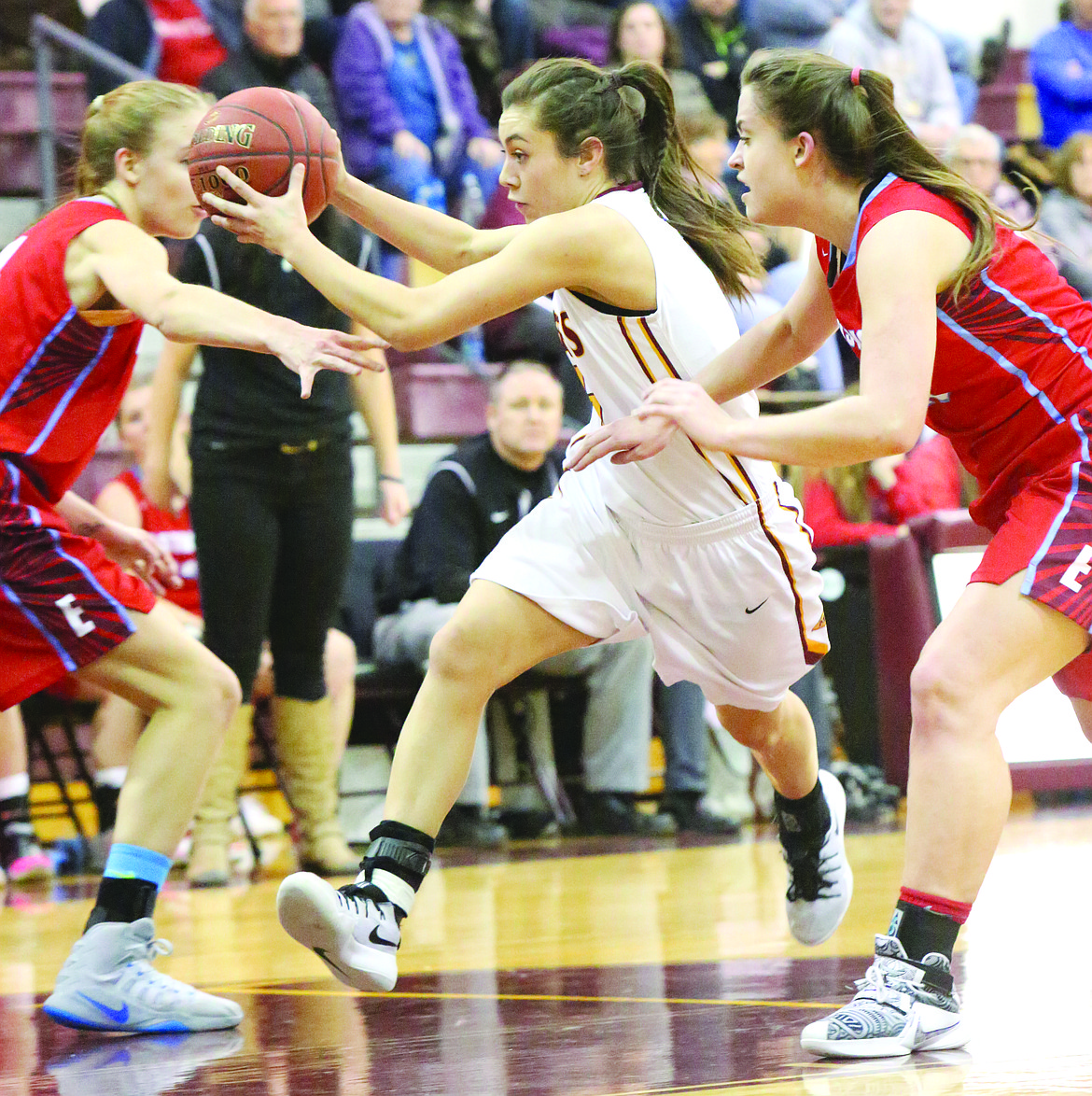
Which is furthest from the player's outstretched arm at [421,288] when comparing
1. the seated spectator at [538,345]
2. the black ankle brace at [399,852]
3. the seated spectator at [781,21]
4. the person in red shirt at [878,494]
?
the seated spectator at [781,21]

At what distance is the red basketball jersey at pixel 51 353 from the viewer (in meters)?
3.24

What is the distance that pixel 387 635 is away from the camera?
6176 millimetres

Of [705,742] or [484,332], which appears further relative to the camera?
[484,332]

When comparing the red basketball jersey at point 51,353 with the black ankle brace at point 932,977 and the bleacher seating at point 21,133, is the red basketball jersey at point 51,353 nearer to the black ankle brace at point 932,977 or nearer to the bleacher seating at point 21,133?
the black ankle brace at point 932,977

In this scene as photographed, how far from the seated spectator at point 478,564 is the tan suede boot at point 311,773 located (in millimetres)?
683

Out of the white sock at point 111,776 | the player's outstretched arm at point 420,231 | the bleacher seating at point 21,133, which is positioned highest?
the bleacher seating at point 21,133

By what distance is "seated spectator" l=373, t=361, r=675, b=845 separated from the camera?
6113 millimetres

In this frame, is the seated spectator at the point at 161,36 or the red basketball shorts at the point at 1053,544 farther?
the seated spectator at the point at 161,36

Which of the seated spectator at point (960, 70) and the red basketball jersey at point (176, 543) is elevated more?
the seated spectator at point (960, 70)

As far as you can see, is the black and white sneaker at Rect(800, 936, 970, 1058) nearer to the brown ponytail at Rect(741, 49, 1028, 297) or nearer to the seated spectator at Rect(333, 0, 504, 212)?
the brown ponytail at Rect(741, 49, 1028, 297)

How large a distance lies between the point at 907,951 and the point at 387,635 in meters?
3.74

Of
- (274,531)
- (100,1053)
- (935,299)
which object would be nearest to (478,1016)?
(100,1053)

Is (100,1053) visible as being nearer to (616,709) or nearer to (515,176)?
(515,176)

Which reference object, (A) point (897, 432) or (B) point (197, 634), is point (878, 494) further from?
(A) point (897, 432)
